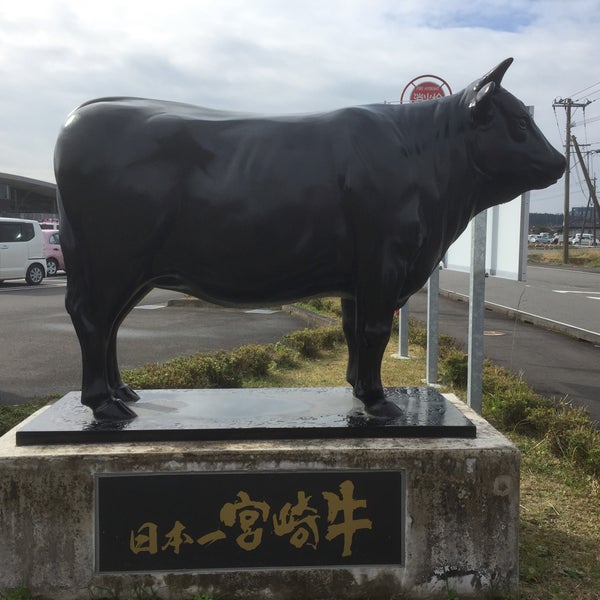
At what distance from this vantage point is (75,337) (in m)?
9.77

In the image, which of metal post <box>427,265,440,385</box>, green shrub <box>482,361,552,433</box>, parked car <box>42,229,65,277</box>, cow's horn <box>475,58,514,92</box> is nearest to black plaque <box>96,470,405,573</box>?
cow's horn <box>475,58,514,92</box>

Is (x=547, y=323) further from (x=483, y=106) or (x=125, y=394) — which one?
(x=125, y=394)

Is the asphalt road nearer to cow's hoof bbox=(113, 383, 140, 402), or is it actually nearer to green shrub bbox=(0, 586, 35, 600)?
cow's hoof bbox=(113, 383, 140, 402)

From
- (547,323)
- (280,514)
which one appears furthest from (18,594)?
(547,323)

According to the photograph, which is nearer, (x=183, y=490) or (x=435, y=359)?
(x=183, y=490)

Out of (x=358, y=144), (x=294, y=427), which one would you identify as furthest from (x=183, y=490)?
(x=358, y=144)

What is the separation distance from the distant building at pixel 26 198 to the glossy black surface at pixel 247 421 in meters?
35.4

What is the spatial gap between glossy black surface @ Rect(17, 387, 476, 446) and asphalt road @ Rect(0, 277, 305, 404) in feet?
11.8

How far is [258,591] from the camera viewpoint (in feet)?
8.31

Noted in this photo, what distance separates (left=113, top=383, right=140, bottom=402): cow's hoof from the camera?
10.1 ft

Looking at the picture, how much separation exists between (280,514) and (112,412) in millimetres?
862

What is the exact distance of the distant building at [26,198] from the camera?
3547 cm

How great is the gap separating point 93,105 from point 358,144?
1.13 meters

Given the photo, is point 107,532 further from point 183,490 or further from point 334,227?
point 334,227
